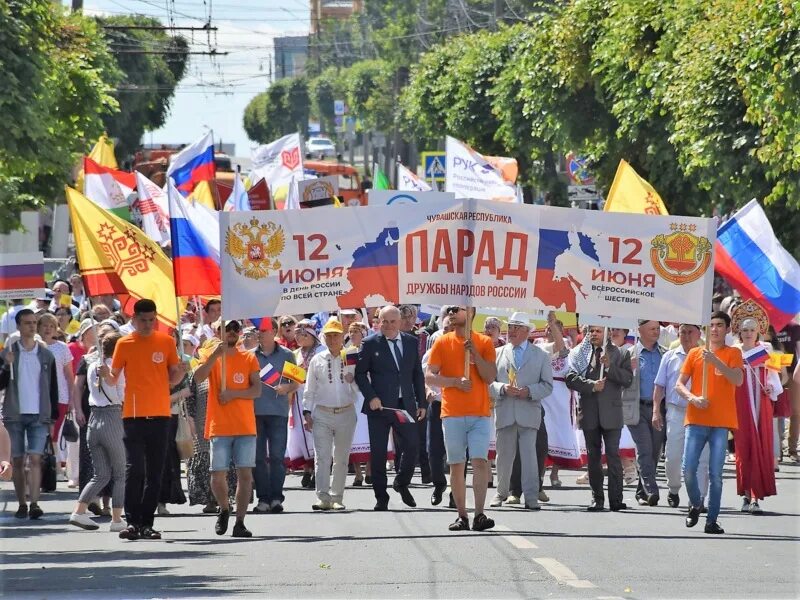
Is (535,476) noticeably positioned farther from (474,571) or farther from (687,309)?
(474,571)

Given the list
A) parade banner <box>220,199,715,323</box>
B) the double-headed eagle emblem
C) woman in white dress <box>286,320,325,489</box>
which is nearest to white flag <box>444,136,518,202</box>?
woman in white dress <box>286,320,325,489</box>

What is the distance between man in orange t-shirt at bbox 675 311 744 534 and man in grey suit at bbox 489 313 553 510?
7.03ft

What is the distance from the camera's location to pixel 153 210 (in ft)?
74.7

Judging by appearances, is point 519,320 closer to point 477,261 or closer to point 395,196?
point 477,261

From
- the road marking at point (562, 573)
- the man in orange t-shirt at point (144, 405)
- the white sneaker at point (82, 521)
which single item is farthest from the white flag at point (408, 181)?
the road marking at point (562, 573)

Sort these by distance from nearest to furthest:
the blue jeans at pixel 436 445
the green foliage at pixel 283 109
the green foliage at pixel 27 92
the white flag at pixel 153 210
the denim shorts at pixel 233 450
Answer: the denim shorts at pixel 233 450 < the blue jeans at pixel 436 445 < the green foliage at pixel 27 92 < the white flag at pixel 153 210 < the green foliage at pixel 283 109

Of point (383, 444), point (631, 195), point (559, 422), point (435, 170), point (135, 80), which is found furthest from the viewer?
point (135, 80)

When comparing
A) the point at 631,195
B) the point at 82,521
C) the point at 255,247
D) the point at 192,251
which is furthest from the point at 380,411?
the point at 631,195

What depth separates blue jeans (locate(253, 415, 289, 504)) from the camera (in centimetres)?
1670

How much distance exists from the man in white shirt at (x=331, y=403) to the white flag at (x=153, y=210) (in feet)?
17.5

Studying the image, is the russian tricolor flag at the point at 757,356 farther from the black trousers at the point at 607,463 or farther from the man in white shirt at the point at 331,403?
the man in white shirt at the point at 331,403

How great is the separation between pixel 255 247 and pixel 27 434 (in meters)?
3.10

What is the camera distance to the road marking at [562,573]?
11.4m

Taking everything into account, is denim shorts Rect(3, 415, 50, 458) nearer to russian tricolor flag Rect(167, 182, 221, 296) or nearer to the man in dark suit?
russian tricolor flag Rect(167, 182, 221, 296)
